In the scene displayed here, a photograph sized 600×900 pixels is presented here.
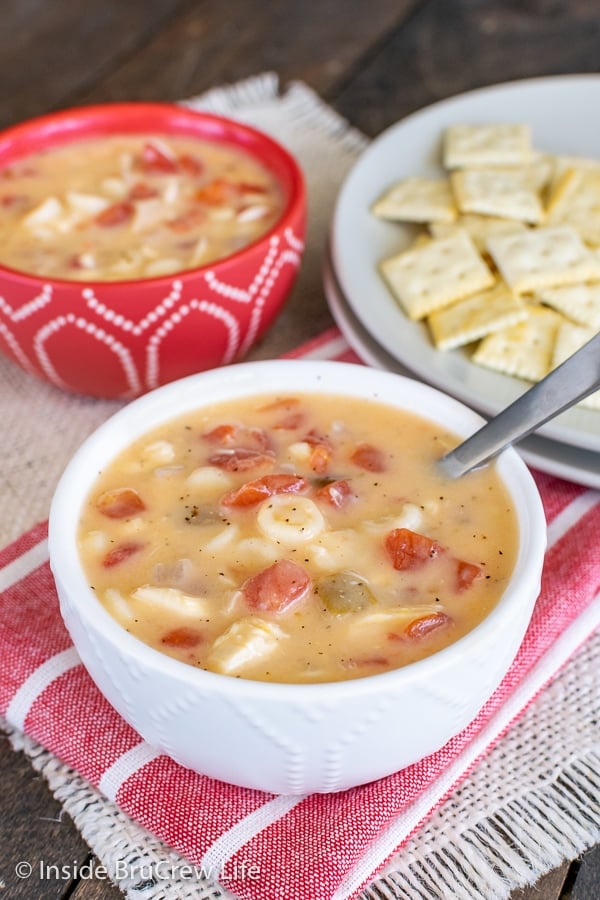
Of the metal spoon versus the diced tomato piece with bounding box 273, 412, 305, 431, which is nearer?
the metal spoon

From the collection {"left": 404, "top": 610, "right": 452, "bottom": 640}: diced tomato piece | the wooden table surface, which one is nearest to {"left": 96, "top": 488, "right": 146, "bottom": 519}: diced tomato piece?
{"left": 404, "top": 610, "right": 452, "bottom": 640}: diced tomato piece

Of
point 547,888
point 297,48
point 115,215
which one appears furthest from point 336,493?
point 297,48

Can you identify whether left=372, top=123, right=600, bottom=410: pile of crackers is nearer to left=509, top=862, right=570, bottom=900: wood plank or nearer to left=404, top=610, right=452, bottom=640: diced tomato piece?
left=404, top=610, right=452, bottom=640: diced tomato piece

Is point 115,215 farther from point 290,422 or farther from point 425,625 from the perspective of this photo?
point 425,625

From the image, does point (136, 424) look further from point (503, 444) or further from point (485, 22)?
point (485, 22)

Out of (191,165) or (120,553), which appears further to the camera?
(191,165)

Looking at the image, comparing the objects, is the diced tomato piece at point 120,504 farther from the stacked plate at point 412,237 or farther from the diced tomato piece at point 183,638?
the stacked plate at point 412,237
